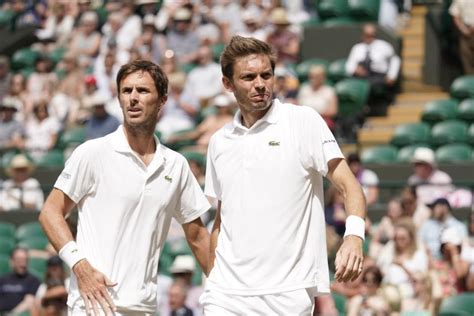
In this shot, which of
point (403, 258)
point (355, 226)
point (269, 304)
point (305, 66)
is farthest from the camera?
point (305, 66)

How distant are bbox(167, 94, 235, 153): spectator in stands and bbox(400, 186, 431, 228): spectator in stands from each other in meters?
2.90

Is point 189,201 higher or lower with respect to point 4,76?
lower

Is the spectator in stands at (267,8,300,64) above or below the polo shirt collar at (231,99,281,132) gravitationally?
above

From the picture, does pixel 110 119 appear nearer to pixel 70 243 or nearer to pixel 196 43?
pixel 196 43

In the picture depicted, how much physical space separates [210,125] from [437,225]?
385cm

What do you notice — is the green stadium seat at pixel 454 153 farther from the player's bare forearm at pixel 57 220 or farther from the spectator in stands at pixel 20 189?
the player's bare forearm at pixel 57 220

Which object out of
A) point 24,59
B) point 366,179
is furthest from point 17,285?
point 24,59

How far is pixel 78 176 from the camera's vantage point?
6.95 metres

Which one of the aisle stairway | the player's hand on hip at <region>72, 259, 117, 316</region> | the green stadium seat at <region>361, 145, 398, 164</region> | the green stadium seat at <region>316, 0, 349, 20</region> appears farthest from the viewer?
the green stadium seat at <region>316, 0, 349, 20</region>

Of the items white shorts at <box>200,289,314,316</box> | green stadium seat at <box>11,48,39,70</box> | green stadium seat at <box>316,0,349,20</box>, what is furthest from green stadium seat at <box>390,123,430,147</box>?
white shorts at <box>200,289,314,316</box>

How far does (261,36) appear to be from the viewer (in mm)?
17078

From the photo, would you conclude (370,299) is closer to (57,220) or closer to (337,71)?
(57,220)

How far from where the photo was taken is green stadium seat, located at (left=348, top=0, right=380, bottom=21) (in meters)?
17.4

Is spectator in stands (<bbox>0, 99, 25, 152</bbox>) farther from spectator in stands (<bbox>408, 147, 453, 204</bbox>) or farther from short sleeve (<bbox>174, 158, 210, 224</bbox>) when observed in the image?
short sleeve (<bbox>174, 158, 210, 224</bbox>)
